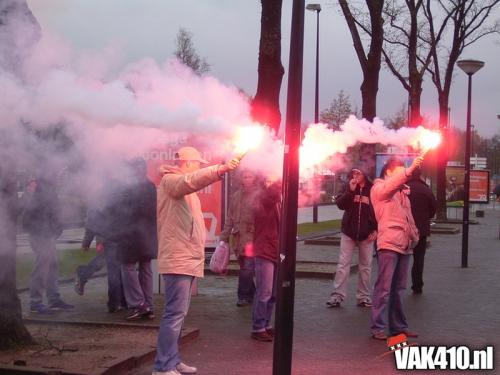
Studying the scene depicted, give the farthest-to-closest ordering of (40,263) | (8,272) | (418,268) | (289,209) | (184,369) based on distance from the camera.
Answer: (418,268), (40,263), (8,272), (184,369), (289,209)

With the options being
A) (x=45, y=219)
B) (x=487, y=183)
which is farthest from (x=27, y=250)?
(x=487, y=183)

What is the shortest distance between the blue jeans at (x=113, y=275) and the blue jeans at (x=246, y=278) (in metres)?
1.71

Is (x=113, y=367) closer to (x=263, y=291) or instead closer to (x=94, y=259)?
(x=263, y=291)

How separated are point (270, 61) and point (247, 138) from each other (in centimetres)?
682

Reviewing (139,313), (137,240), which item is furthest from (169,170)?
(139,313)

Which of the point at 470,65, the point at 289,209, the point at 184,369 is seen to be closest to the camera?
the point at 289,209

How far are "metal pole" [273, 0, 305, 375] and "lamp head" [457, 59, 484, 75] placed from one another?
→ 1290 centimetres

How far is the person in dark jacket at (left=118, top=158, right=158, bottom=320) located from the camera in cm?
809

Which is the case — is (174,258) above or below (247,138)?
below

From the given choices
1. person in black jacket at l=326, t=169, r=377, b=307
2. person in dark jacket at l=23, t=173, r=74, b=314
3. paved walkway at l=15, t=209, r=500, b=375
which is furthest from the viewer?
person in black jacket at l=326, t=169, r=377, b=307

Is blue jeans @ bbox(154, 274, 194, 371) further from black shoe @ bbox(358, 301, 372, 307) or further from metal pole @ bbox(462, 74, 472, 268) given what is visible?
metal pole @ bbox(462, 74, 472, 268)

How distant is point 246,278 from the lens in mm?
9547

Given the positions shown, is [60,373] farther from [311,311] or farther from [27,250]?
[27,250]

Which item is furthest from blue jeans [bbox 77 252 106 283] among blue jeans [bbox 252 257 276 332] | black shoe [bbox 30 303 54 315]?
blue jeans [bbox 252 257 276 332]
